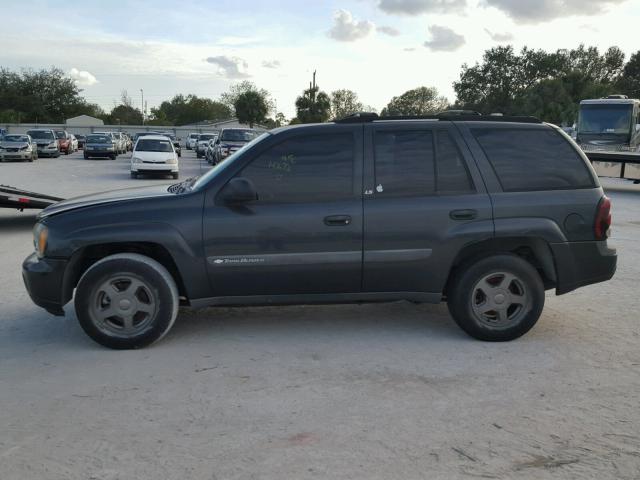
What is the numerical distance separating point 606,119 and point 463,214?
20911 millimetres

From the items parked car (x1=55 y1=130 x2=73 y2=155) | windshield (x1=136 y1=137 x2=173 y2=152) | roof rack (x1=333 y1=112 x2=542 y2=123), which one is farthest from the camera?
parked car (x1=55 y1=130 x2=73 y2=155)

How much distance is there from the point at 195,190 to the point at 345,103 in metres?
103

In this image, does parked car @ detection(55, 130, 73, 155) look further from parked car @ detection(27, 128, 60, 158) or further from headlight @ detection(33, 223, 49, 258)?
headlight @ detection(33, 223, 49, 258)

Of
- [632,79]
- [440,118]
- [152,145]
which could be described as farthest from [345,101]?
[440,118]

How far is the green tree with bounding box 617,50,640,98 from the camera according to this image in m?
80.2

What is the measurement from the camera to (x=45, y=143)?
38938 millimetres

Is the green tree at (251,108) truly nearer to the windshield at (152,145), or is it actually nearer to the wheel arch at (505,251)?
the windshield at (152,145)

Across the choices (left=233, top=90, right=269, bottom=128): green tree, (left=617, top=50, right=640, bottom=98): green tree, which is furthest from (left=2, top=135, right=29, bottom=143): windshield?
(left=617, top=50, right=640, bottom=98): green tree

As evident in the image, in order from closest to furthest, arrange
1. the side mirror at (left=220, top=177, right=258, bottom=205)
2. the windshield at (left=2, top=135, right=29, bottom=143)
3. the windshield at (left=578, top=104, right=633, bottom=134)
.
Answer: the side mirror at (left=220, top=177, right=258, bottom=205), the windshield at (left=578, top=104, right=633, bottom=134), the windshield at (left=2, top=135, right=29, bottom=143)

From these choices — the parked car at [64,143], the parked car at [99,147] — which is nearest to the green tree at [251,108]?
the parked car at [64,143]

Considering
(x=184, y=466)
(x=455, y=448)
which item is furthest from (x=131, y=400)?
(x=455, y=448)

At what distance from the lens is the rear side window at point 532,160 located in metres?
5.34

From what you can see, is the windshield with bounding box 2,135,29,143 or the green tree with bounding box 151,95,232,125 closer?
the windshield with bounding box 2,135,29,143

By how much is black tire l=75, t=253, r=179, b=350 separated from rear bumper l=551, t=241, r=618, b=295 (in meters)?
3.11
